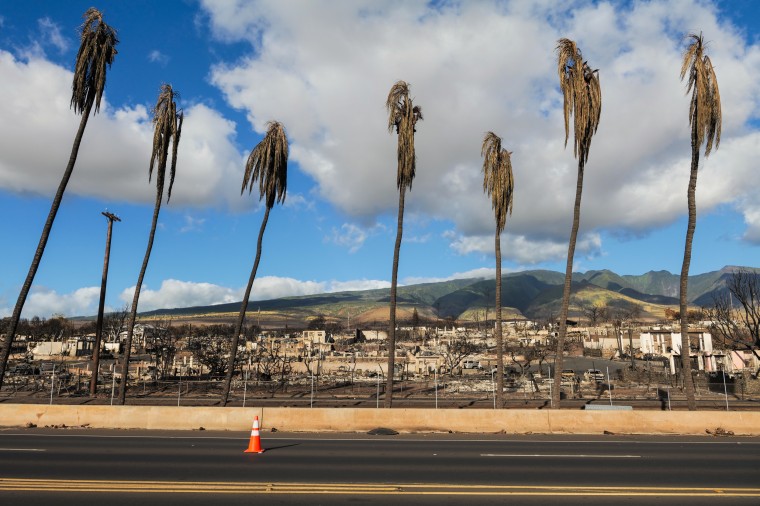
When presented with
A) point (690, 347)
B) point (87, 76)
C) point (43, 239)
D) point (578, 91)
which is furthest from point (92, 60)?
point (690, 347)

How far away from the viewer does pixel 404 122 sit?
27031mm

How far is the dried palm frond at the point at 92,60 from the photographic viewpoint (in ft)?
82.5

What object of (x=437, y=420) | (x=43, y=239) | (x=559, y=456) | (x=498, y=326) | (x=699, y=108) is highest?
(x=699, y=108)

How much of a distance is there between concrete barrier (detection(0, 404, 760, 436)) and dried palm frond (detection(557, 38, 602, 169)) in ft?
39.1

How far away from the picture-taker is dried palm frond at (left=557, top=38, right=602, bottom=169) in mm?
23266

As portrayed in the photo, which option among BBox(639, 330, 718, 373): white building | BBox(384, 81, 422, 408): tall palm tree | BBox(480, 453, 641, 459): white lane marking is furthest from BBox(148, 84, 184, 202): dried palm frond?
BBox(639, 330, 718, 373): white building

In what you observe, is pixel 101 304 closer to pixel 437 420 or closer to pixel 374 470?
pixel 437 420

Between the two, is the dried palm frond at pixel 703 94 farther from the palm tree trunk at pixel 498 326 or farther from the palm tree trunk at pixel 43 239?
the palm tree trunk at pixel 43 239

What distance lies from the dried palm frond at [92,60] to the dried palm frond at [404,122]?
13902 millimetres

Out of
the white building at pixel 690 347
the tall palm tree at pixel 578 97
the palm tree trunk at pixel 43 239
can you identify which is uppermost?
the tall palm tree at pixel 578 97

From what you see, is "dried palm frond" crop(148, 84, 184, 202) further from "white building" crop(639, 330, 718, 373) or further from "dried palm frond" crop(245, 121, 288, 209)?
"white building" crop(639, 330, 718, 373)

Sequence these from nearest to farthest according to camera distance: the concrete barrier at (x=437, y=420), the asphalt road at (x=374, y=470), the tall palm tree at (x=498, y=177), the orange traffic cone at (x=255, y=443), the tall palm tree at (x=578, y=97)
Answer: the asphalt road at (x=374, y=470) → the orange traffic cone at (x=255, y=443) → the concrete barrier at (x=437, y=420) → the tall palm tree at (x=578, y=97) → the tall palm tree at (x=498, y=177)

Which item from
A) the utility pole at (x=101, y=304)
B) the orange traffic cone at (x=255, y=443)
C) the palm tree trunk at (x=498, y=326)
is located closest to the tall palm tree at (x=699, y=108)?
the palm tree trunk at (x=498, y=326)

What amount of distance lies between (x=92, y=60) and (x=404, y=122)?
50.5 feet
